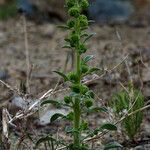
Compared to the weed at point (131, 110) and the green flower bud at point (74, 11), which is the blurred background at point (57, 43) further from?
the green flower bud at point (74, 11)

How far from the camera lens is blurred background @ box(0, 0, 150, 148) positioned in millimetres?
4340

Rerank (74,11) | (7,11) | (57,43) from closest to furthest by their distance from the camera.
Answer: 1. (74,11)
2. (57,43)
3. (7,11)

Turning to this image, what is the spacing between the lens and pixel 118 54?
204 inches

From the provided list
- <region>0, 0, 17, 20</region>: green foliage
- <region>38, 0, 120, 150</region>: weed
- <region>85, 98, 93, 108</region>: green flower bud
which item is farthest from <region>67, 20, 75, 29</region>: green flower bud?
<region>0, 0, 17, 20</region>: green foliage

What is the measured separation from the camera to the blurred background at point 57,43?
4340mm

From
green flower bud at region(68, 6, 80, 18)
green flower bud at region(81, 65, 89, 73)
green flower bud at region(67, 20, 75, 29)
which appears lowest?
green flower bud at region(81, 65, 89, 73)

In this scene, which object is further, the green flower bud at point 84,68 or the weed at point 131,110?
the weed at point 131,110

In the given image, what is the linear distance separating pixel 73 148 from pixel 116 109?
0.66 m

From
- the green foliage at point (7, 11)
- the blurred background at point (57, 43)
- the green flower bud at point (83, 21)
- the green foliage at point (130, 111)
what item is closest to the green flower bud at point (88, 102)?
the green flower bud at point (83, 21)

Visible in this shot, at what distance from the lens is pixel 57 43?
6.11m

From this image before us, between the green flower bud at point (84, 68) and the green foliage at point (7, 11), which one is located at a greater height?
the green flower bud at point (84, 68)

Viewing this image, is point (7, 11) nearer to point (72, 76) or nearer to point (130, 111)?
point (130, 111)

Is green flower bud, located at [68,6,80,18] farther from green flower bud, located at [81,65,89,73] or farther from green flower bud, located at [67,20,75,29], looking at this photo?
green flower bud, located at [81,65,89,73]

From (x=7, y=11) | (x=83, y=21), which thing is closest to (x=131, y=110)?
(x=83, y=21)
